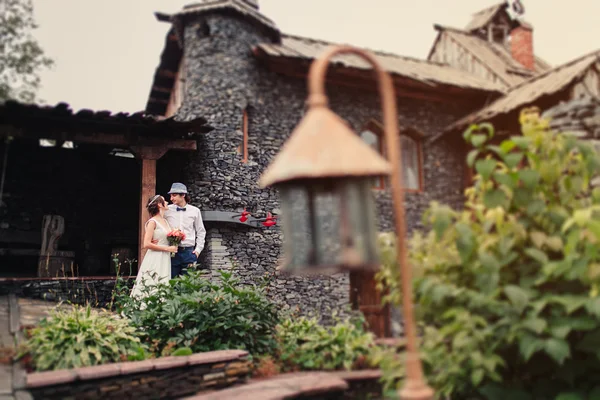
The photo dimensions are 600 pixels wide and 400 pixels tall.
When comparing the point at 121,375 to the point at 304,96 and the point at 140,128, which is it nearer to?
the point at 140,128

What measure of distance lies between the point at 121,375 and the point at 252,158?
5.73 m

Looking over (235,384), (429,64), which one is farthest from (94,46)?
(235,384)

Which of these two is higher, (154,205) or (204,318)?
(154,205)

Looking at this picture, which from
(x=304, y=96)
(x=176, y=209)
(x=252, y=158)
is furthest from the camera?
(x=304, y=96)

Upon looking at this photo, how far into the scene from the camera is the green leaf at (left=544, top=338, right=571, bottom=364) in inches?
104

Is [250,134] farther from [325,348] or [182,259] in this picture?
[325,348]

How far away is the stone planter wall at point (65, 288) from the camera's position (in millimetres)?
6547

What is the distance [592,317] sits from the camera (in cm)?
283

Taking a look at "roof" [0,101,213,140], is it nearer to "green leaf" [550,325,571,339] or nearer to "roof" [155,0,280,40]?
"roof" [155,0,280,40]

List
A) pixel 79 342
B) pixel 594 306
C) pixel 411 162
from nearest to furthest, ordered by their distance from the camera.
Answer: pixel 594 306
pixel 79 342
pixel 411 162

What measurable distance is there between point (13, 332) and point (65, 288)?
2225 mm

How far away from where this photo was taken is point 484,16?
14.5m

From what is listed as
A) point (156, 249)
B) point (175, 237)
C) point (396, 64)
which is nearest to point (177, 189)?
point (175, 237)

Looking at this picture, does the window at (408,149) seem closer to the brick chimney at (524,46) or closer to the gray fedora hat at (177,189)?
the brick chimney at (524,46)
